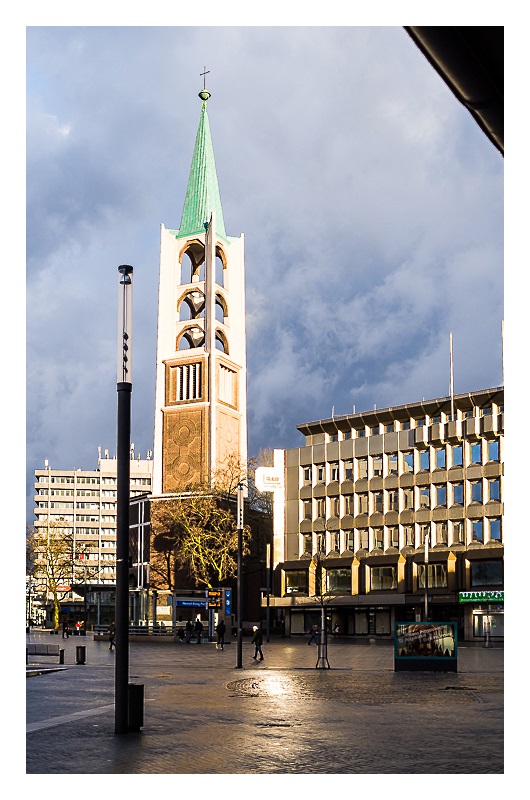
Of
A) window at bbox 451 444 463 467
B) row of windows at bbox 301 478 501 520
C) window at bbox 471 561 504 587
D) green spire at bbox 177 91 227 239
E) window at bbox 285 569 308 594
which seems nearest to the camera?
window at bbox 471 561 504 587

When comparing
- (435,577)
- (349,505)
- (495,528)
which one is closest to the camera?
→ (495,528)

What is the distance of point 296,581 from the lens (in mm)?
92938

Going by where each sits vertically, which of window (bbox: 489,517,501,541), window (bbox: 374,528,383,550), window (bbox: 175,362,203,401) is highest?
window (bbox: 175,362,203,401)

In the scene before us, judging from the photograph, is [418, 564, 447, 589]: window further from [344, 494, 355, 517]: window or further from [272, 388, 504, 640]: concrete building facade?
[344, 494, 355, 517]: window

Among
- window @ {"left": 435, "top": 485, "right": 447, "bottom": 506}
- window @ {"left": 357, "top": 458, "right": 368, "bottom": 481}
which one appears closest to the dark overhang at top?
window @ {"left": 435, "top": 485, "right": 447, "bottom": 506}

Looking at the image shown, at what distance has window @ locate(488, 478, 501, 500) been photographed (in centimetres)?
8212

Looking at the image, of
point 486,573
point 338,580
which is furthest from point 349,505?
point 486,573

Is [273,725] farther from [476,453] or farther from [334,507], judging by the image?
[334,507]

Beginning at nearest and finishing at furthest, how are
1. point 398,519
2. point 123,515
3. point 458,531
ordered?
1. point 123,515
2. point 458,531
3. point 398,519

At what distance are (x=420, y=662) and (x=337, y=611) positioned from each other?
5555cm

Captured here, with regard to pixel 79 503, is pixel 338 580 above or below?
below

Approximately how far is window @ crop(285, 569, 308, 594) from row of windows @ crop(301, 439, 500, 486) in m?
8.02

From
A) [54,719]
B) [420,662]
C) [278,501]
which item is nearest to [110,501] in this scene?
[278,501]

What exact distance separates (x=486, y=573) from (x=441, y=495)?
7761 millimetres
